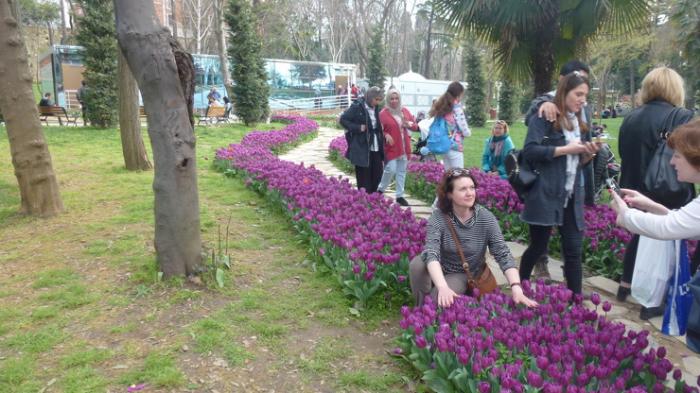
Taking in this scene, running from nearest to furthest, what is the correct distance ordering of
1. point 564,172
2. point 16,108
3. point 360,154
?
point 564,172 → point 16,108 → point 360,154

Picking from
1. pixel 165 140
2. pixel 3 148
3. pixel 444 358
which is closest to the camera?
pixel 444 358

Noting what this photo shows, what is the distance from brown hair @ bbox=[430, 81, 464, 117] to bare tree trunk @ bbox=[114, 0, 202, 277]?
3.48 m

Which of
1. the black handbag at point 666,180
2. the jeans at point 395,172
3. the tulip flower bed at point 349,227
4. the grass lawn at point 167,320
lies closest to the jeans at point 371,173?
the jeans at point 395,172

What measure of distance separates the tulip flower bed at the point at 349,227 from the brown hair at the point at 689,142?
2.14 meters

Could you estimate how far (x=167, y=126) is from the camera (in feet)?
13.0

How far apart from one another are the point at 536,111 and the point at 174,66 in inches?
107

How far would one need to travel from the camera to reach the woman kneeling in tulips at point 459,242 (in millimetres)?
3400

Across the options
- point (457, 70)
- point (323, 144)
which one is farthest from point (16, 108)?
point (457, 70)

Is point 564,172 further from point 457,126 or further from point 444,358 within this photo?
point 457,126

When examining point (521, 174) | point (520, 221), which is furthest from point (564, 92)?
point (520, 221)

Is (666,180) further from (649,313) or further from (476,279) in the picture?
(476,279)

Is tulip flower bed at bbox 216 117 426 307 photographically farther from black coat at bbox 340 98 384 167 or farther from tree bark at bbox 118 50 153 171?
tree bark at bbox 118 50 153 171

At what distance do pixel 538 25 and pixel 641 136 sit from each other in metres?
4.10

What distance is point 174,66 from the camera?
3930 mm
